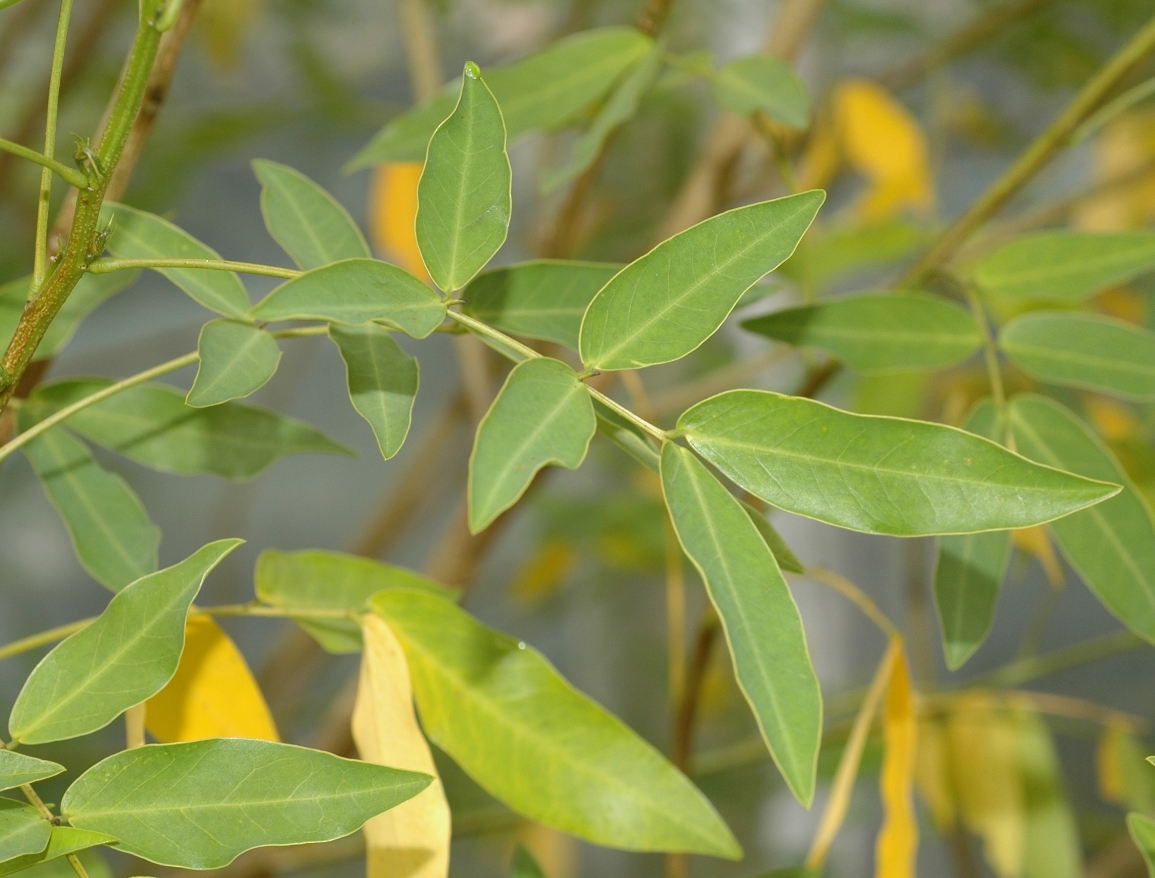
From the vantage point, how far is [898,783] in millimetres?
243

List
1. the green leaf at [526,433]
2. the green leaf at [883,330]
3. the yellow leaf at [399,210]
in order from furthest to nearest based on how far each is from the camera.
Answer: the yellow leaf at [399,210] → the green leaf at [883,330] → the green leaf at [526,433]

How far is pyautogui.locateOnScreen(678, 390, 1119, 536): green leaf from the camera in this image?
6.0 inches

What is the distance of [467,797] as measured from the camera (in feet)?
2.38

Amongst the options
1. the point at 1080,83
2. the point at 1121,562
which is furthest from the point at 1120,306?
the point at 1121,562

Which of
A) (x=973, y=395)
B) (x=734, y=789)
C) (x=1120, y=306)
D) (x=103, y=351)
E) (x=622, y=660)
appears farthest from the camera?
(x=622, y=660)

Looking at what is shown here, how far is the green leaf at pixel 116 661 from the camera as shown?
0.17 meters

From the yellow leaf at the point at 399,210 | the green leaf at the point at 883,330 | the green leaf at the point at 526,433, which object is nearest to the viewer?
the green leaf at the point at 526,433

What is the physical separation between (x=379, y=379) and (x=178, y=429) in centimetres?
9

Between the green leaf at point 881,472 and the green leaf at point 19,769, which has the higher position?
the green leaf at point 881,472

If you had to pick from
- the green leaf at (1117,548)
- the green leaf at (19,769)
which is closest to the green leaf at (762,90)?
the green leaf at (1117,548)

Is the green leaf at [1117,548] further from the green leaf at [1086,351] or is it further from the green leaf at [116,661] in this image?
the green leaf at [116,661]

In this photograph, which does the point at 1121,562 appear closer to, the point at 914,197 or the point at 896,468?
the point at 896,468

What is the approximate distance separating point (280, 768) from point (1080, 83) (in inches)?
30.1

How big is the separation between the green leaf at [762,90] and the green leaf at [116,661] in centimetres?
18
